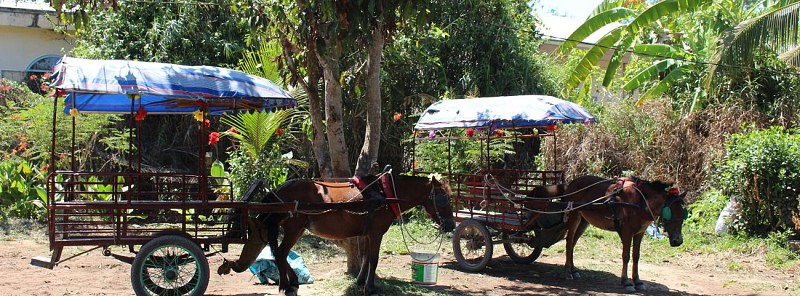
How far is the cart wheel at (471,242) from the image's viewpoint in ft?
37.1

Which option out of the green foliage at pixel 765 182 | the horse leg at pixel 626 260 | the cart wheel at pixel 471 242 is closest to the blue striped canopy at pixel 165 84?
the cart wheel at pixel 471 242

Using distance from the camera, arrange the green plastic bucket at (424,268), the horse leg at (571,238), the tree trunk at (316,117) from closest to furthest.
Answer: the green plastic bucket at (424,268) → the tree trunk at (316,117) → the horse leg at (571,238)

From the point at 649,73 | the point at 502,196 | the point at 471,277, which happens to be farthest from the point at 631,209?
the point at 649,73

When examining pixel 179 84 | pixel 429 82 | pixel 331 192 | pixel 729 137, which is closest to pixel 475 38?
pixel 429 82

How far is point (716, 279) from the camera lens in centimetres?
1112

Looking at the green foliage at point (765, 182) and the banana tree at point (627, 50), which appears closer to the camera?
the green foliage at point (765, 182)

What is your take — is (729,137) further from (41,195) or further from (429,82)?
(41,195)

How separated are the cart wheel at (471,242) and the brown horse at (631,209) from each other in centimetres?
125

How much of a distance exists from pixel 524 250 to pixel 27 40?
44.3ft

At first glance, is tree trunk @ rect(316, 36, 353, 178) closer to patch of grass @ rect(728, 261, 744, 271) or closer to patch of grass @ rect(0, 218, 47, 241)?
patch of grass @ rect(0, 218, 47, 241)

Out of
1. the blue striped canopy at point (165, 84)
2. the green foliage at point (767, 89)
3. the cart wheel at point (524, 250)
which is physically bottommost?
the cart wheel at point (524, 250)

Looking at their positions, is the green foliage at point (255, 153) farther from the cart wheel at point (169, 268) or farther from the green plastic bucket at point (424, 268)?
the cart wheel at point (169, 268)

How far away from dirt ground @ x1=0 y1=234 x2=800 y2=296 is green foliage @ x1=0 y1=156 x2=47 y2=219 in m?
1.55

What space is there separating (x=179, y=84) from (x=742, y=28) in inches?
406
